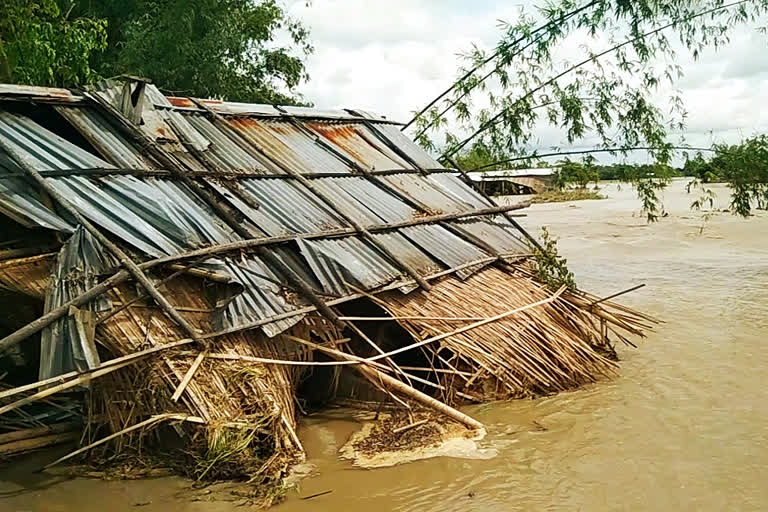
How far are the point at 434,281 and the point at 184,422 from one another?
258cm

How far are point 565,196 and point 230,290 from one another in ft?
96.5

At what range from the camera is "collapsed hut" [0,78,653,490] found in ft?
14.8

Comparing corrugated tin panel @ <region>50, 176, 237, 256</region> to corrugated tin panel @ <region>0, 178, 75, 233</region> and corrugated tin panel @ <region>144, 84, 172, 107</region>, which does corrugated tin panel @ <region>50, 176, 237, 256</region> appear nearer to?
corrugated tin panel @ <region>0, 178, 75, 233</region>

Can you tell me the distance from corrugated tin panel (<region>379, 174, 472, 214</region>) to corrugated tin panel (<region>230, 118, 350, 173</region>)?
0.63 m

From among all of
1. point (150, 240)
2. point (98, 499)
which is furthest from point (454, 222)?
point (98, 499)

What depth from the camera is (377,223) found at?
670 centimetres

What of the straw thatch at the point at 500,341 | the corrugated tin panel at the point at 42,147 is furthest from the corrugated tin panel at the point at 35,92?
the straw thatch at the point at 500,341

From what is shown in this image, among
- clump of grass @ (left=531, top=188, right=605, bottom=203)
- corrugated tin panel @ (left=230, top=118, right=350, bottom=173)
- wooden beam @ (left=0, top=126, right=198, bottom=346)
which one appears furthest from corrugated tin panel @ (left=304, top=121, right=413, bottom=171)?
clump of grass @ (left=531, top=188, right=605, bottom=203)

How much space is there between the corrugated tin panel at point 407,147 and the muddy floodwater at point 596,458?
9.75ft

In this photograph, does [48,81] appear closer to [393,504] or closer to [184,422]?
[184,422]

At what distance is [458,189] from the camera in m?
8.60

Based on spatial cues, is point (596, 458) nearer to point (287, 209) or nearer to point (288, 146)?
point (287, 209)

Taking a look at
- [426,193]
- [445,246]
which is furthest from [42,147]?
[426,193]

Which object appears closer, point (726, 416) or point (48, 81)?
point (726, 416)
